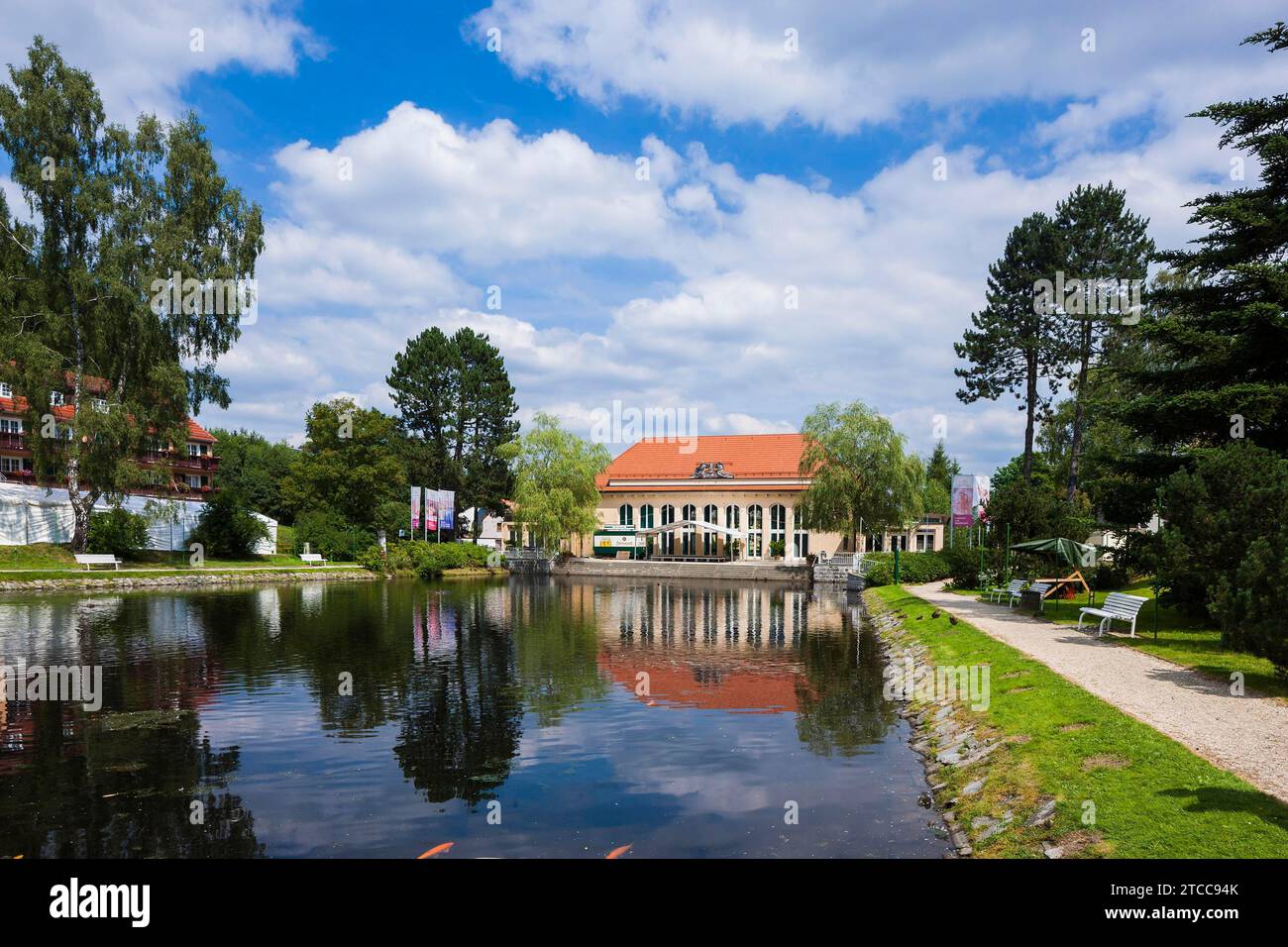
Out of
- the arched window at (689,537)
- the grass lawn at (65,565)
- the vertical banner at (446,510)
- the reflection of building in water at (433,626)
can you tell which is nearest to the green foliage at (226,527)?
the grass lawn at (65,565)

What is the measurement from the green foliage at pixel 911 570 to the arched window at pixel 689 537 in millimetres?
21575

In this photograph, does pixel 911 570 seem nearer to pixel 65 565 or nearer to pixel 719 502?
pixel 719 502

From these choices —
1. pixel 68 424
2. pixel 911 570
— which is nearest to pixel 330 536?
pixel 68 424

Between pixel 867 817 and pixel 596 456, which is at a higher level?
pixel 596 456

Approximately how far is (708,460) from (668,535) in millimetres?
7471

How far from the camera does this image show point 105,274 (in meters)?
34.6

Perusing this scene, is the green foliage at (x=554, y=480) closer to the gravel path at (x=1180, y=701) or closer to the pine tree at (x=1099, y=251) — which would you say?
the pine tree at (x=1099, y=251)

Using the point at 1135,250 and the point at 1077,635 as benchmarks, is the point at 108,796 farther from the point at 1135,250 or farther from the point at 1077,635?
the point at 1135,250

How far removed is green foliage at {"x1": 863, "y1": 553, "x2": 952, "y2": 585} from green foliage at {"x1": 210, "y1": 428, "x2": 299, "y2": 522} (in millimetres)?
38789

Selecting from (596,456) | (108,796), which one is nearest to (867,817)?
(108,796)

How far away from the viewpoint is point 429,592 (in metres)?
37.8

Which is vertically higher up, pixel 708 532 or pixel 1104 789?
pixel 708 532

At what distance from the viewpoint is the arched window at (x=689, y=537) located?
61.7 meters
